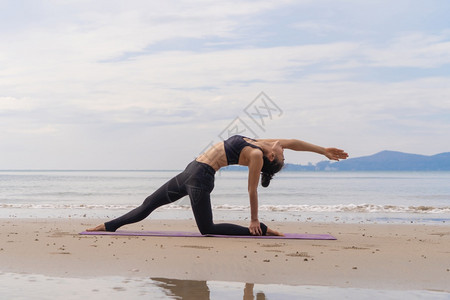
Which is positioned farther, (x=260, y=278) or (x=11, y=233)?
(x=11, y=233)

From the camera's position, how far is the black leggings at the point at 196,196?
7031 mm

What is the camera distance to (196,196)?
7023 millimetres

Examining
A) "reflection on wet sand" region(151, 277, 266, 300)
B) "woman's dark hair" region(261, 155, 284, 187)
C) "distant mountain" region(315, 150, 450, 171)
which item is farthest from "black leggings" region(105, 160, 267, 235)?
"distant mountain" region(315, 150, 450, 171)

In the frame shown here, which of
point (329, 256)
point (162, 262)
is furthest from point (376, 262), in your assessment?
point (162, 262)

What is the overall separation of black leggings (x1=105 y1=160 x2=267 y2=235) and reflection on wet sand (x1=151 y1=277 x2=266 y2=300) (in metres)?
2.48

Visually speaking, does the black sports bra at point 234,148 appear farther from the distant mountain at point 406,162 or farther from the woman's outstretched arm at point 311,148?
the distant mountain at point 406,162

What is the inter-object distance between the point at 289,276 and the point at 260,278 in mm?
278

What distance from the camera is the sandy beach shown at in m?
4.71

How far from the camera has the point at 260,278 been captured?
4.64 m

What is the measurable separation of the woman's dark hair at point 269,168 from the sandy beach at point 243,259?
2.68ft

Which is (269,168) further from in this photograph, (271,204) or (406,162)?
(406,162)

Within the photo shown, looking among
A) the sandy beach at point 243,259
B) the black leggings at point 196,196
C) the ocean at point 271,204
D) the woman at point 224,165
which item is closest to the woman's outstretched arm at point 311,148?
the woman at point 224,165

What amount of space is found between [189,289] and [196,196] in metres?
2.87

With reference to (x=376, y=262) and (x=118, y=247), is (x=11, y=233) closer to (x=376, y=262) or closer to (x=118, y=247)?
(x=118, y=247)
